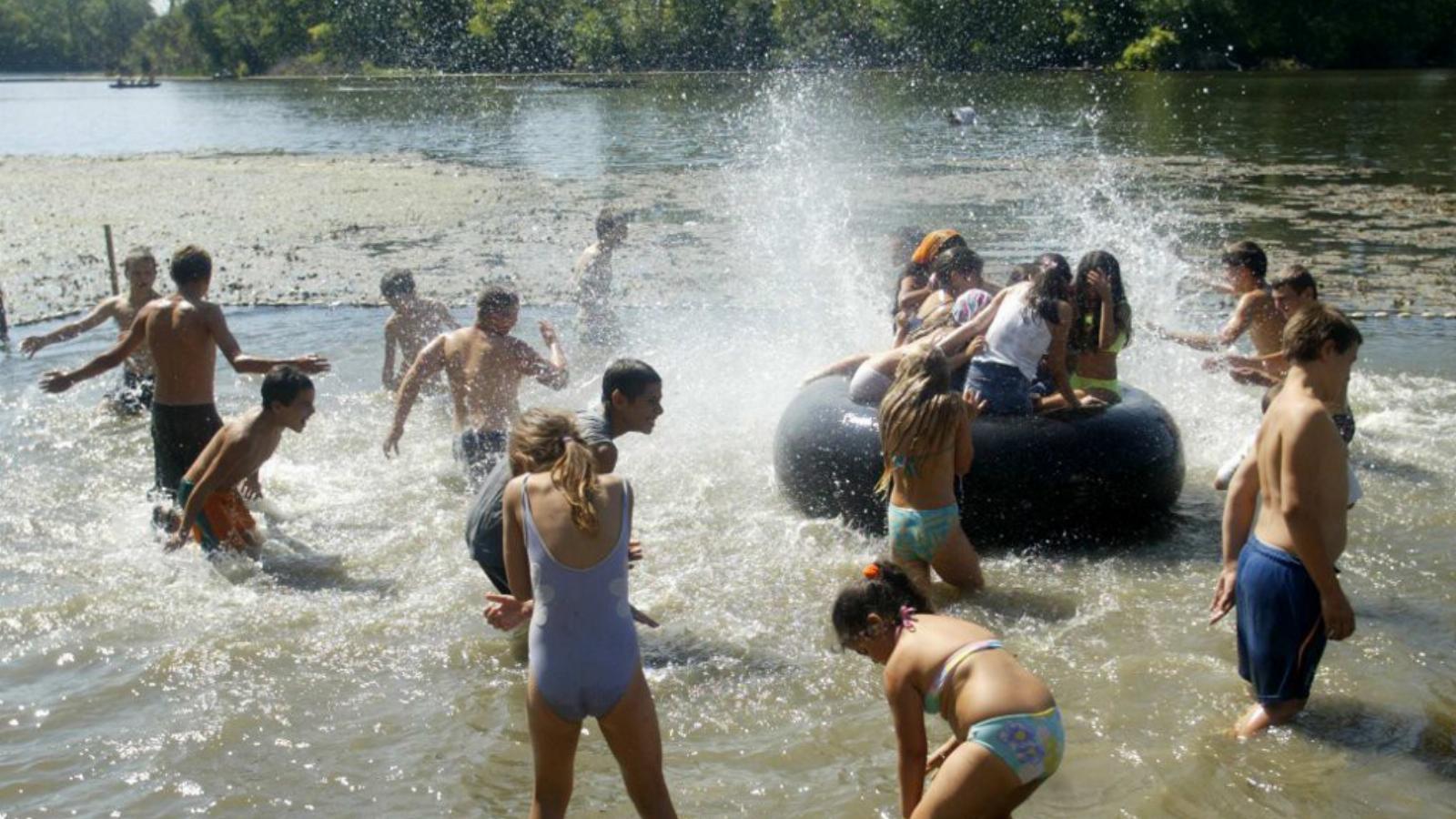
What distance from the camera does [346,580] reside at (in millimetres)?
7449

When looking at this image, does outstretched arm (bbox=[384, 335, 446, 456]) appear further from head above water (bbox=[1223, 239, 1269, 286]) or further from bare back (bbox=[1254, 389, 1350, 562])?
bare back (bbox=[1254, 389, 1350, 562])

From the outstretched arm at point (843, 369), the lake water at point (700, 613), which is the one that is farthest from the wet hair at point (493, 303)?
the outstretched arm at point (843, 369)

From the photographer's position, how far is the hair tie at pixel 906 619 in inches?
164

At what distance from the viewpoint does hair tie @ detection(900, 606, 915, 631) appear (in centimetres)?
416

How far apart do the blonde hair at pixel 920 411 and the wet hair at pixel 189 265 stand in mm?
3732

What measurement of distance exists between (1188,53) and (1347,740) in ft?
178

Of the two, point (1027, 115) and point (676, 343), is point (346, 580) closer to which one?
point (676, 343)

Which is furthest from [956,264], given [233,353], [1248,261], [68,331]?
[68,331]

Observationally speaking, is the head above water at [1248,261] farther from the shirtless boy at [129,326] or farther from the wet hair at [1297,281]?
the shirtless boy at [129,326]

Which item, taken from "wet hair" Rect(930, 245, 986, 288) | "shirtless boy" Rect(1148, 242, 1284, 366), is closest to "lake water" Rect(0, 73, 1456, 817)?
"shirtless boy" Rect(1148, 242, 1284, 366)

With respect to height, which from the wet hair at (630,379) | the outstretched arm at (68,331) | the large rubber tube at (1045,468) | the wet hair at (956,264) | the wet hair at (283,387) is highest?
the wet hair at (956,264)

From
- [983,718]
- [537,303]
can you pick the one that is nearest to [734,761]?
[983,718]

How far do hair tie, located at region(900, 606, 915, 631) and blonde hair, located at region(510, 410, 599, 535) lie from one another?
0.91m

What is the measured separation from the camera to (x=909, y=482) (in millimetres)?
6492
